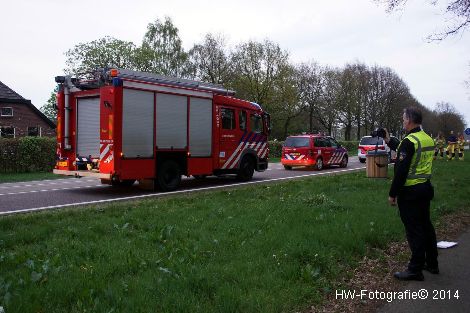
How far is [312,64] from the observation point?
6456 cm

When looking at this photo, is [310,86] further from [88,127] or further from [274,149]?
[88,127]

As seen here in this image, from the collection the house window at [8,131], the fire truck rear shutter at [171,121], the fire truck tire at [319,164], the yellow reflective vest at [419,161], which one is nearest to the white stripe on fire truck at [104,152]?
the fire truck rear shutter at [171,121]

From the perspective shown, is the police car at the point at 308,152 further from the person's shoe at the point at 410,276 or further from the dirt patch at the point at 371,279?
the person's shoe at the point at 410,276

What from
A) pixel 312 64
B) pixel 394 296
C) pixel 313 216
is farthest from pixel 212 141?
pixel 312 64

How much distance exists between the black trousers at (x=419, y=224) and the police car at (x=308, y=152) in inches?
643

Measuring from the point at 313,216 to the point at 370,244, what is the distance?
1378 mm

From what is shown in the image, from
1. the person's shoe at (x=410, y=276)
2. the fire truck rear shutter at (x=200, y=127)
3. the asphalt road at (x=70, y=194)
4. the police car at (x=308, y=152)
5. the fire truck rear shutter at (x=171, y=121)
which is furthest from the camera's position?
the police car at (x=308, y=152)

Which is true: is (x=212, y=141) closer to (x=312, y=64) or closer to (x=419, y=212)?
(x=419, y=212)

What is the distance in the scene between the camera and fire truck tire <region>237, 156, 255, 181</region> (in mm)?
15805

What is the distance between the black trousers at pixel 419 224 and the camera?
5102 mm

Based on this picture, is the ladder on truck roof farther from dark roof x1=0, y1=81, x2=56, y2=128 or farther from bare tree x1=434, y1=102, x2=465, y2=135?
bare tree x1=434, y1=102, x2=465, y2=135

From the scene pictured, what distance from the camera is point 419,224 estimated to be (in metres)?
5.16

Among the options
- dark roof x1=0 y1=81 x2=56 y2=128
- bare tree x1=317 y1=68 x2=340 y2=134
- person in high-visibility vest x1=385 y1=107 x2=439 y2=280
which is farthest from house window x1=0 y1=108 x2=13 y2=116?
person in high-visibility vest x1=385 y1=107 x2=439 y2=280

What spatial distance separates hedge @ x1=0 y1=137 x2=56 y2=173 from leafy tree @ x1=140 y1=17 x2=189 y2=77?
112 ft
